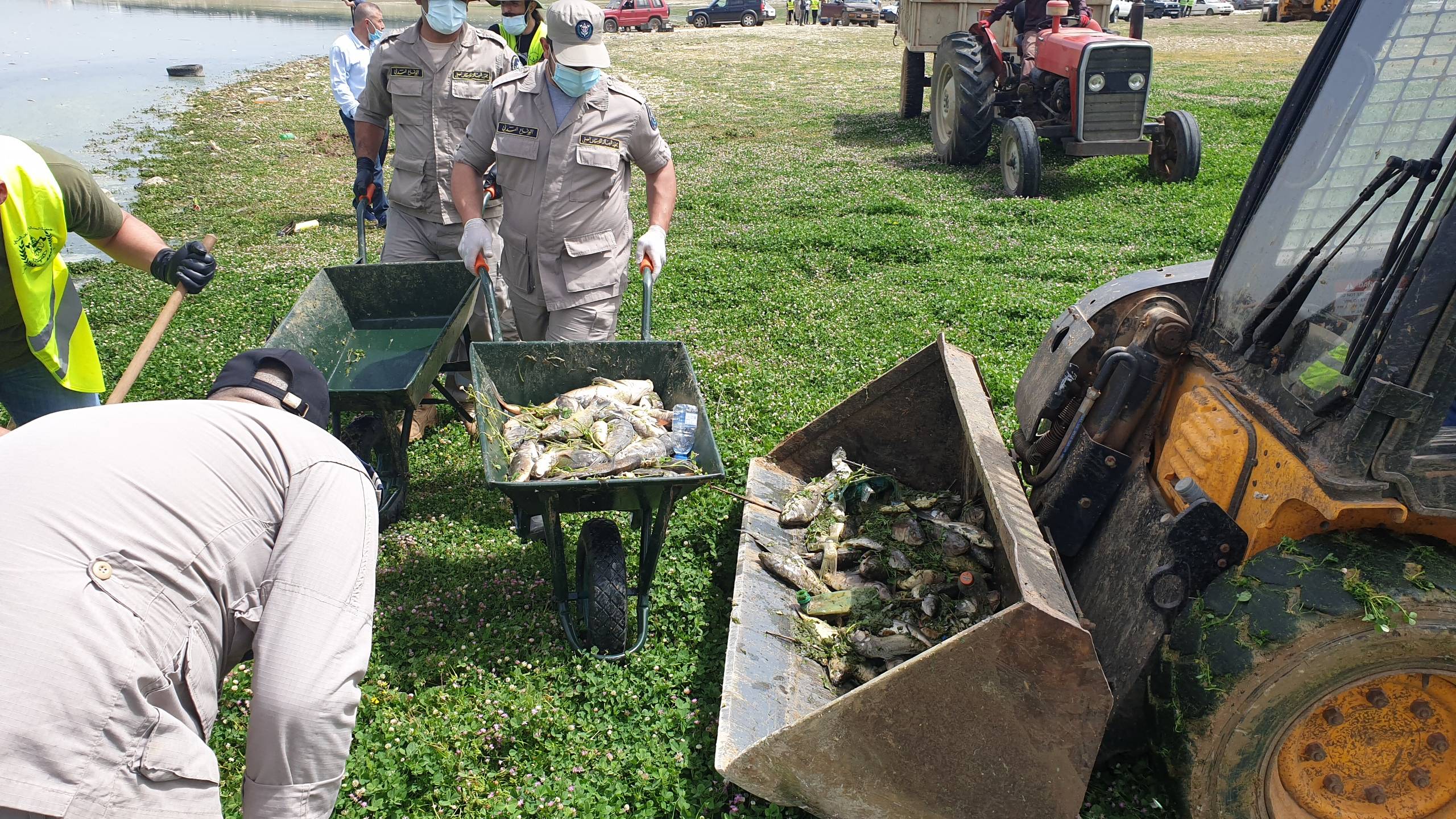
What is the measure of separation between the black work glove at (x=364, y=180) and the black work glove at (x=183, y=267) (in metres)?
2.06

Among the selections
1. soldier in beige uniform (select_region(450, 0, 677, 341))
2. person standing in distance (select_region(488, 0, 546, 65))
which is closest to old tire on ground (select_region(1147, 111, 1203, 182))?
person standing in distance (select_region(488, 0, 546, 65))

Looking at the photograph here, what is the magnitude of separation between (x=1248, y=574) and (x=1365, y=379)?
624 millimetres

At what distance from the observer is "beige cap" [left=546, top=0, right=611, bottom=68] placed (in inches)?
189

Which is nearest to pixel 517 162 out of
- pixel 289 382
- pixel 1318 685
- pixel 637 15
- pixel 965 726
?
pixel 289 382

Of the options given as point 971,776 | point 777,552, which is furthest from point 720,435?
point 971,776

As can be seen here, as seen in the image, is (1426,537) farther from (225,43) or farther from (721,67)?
(225,43)

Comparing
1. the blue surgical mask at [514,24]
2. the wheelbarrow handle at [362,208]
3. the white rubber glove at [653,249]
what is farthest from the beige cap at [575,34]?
the blue surgical mask at [514,24]

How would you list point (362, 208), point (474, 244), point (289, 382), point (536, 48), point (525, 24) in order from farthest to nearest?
point (525, 24) → point (536, 48) → point (362, 208) → point (474, 244) → point (289, 382)

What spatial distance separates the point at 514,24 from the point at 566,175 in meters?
3.41

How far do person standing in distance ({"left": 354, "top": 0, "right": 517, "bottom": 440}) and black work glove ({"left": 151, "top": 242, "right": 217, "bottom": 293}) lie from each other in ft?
6.26

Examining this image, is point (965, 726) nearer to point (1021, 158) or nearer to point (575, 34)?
point (575, 34)

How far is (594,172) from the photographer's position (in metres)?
5.01

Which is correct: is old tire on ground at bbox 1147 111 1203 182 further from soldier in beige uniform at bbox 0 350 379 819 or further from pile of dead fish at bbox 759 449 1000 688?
soldier in beige uniform at bbox 0 350 379 819

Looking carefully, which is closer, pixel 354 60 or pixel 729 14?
pixel 354 60
